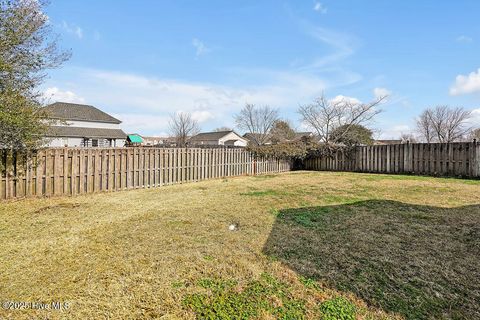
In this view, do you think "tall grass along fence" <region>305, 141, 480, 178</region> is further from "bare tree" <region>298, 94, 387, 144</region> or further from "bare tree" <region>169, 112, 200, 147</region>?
"bare tree" <region>169, 112, 200, 147</region>

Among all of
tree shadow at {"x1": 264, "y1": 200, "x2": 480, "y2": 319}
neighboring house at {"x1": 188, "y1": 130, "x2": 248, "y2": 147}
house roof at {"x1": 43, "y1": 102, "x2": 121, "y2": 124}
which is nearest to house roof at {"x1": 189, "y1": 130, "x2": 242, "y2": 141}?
neighboring house at {"x1": 188, "y1": 130, "x2": 248, "y2": 147}

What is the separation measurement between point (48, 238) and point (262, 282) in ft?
10.2

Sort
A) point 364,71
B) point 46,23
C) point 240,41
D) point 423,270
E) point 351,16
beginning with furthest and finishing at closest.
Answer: point 364,71 → point 240,41 → point 351,16 → point 46,23 → point 423,270

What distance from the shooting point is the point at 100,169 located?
7.11m

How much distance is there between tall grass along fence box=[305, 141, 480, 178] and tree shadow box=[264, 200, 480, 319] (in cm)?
781

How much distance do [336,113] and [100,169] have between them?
15625 mm

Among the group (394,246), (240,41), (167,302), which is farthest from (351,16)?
(167,302)

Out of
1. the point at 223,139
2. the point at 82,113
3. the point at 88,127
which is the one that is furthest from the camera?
the point at 223,139

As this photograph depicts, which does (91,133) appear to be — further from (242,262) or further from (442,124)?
(442,124)

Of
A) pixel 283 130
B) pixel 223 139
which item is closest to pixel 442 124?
pixel 283 130

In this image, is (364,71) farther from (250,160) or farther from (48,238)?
(48,238)

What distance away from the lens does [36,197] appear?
19.6 feet

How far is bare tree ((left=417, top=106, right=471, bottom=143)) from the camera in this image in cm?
2895

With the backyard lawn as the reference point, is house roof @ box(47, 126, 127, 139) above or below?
above
